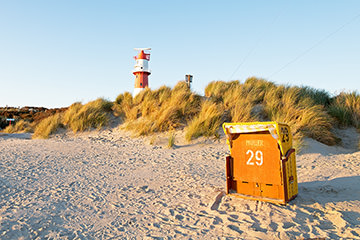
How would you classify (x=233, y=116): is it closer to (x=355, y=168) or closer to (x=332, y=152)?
(x=332, y=152)

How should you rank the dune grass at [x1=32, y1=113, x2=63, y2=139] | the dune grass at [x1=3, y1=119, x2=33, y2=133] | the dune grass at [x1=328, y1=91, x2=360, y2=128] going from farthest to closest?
1. the dune grass at [x1=3, y1=119, x2=33, y2=133]
2. the dune grass at [x1=32, y1=113, x2=63, y2=139]
3. the dune grass at [x1=328, y1=91, x2=360, y2=128]

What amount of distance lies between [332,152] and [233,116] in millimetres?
3241

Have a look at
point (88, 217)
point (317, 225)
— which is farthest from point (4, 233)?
point (317, 225)

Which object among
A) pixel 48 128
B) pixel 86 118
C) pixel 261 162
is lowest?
pixel 261 162

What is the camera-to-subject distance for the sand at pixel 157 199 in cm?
321

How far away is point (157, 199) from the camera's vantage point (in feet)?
14.2

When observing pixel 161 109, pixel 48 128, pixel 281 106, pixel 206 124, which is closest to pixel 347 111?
pixel 281 106

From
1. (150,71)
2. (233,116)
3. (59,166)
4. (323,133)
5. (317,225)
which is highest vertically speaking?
(150,71)

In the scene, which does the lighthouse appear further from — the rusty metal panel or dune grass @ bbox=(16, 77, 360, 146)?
the rusty metal panel

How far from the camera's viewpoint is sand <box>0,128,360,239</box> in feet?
10.5

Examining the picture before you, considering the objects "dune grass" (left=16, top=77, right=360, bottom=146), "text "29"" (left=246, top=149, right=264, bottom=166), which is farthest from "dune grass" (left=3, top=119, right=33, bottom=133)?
"text "29"" (left=246, top=149, right=264, bottom=166)

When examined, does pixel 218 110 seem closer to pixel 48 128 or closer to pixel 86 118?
pixel 86 118

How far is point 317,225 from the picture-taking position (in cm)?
335

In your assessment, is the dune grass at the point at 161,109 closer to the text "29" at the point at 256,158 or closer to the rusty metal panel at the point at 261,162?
the rusty metal panel at the point at 261,162
